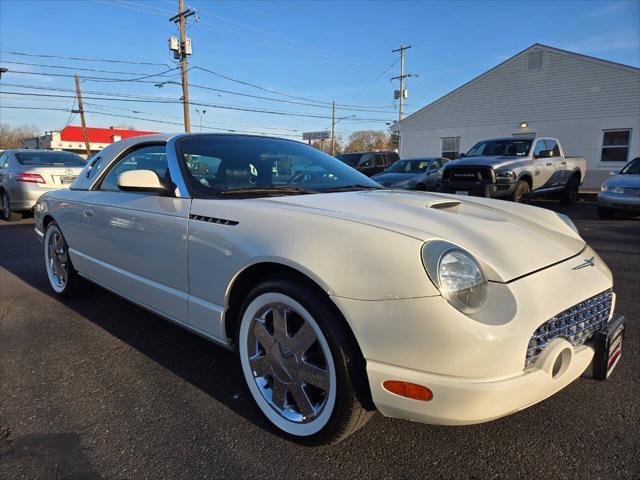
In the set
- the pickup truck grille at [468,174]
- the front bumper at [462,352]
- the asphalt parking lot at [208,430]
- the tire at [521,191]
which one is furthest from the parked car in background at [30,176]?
the tire at [521,191]

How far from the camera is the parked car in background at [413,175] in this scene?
1220 centimetres

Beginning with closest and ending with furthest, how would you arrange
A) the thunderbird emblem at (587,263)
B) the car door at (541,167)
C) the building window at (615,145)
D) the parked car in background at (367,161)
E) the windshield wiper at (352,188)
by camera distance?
the thunderbird emblem at (587,263)
the windshield wiper at (352,188)
the car door at (541,167)
the building window at (615,145)
the parked car in background at (367,161)

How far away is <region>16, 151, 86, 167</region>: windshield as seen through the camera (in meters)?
9.12

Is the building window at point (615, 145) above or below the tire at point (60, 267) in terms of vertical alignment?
above

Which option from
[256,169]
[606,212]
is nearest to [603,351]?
[256,169]

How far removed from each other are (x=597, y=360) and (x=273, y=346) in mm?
1421

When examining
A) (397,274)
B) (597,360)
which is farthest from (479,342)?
(597,360)

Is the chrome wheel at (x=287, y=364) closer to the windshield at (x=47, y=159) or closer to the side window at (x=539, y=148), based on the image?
the windshield at (x=47, y=159)

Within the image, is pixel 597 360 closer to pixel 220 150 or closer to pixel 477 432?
pixel 477 432

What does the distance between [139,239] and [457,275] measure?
2046 mm

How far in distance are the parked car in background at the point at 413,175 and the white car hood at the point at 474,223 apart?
9.19m

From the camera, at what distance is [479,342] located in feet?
5.04

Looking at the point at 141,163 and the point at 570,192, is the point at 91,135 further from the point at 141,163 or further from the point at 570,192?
the point at 141,163

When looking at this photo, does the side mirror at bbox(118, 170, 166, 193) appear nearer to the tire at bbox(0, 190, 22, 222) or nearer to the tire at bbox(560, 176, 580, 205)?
the tire at bbox(0, 190, 22, 222)
